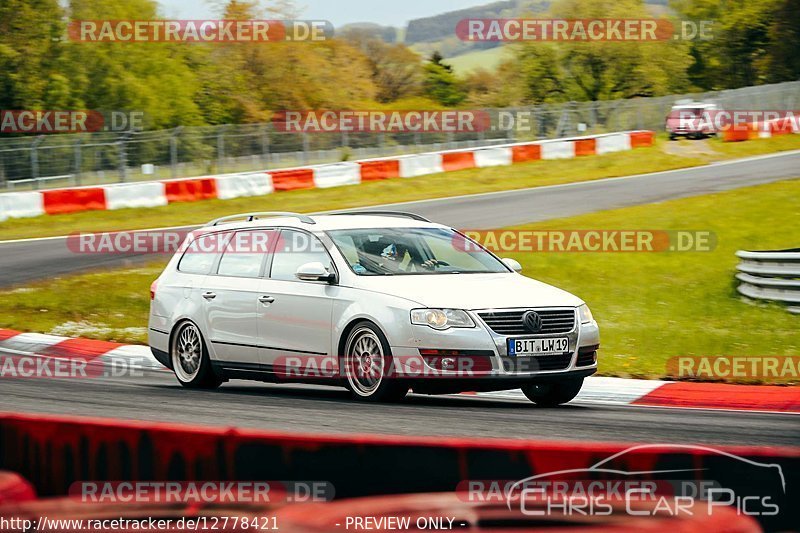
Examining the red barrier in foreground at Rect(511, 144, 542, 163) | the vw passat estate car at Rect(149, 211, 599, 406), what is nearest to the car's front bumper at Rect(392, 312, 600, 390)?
the vw passat estate car at Rect(149, 211, 599, 406)

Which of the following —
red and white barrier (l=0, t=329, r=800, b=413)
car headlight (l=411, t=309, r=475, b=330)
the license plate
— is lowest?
red and white barrier (l=0, t=329, r=800, b=413)

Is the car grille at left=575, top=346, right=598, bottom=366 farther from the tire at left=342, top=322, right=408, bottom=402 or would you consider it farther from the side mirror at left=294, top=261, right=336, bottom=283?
the side mirror at left=294, top=261, right=336, bottom=283

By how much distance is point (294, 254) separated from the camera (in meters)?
10.4

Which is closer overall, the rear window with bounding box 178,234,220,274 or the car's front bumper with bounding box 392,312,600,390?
the car's front bumper with bounding box 392,312,600,390

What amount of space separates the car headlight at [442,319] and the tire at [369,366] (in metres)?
0.32

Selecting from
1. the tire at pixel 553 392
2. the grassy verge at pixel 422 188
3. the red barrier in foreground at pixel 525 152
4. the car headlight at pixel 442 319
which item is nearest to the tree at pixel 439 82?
the grassy verge at pixel 422 188

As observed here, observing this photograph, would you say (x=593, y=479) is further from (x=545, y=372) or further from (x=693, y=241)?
(x=693, y=241)

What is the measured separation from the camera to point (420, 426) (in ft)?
26.4

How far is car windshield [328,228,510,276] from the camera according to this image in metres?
10.0

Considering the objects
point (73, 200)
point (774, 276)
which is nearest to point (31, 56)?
point (73, 200)

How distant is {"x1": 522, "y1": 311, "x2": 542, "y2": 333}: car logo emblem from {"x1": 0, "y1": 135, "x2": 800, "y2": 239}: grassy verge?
54.1ft

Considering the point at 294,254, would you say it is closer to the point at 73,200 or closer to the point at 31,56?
the point at 73,200

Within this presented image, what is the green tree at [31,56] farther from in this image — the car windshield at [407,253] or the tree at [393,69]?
the tree at [393,69]

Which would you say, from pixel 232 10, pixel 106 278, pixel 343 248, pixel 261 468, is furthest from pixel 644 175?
pixel 232 10
